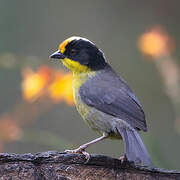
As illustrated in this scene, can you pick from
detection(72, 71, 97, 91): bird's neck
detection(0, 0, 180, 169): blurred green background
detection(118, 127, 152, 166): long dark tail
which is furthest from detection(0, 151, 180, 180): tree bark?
detection(0, 0, 180, 169): blurred green background

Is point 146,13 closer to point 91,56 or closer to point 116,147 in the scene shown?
point 116,147

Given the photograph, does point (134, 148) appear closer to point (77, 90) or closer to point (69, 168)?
point (69, 168)

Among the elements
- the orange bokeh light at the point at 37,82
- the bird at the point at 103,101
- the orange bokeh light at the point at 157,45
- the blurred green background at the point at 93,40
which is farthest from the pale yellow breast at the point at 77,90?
the blurred green background at the point at 93,40

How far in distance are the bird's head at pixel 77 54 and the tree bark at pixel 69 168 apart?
1.51m

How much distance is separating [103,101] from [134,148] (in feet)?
2.18

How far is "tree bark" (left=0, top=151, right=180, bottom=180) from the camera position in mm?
3812

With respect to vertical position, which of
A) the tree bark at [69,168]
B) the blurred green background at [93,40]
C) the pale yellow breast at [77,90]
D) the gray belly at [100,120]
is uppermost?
the blurred green background at [93,40]

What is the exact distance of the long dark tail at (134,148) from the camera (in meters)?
4.31

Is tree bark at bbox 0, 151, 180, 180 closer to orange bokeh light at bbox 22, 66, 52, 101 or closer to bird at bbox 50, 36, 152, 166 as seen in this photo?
bird at bbox 50, 36, 152, 166

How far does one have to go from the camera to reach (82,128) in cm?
819

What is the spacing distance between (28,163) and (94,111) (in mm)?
1247

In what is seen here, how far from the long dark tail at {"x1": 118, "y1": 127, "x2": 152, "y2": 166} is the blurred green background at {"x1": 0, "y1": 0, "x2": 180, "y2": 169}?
2.63 meters

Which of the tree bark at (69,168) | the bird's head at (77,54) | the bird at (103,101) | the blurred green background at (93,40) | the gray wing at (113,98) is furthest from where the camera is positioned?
the blurred green background at (93,40)

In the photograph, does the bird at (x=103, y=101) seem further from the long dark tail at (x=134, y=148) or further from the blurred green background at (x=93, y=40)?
the blurred green background at (x=93, y=40)
